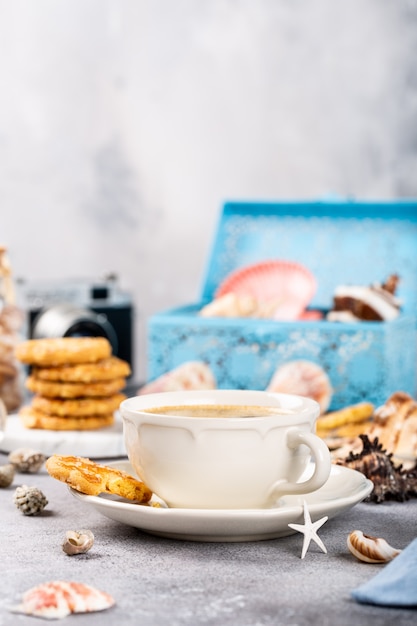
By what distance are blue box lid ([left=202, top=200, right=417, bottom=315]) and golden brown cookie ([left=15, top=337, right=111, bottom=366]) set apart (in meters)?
0.74

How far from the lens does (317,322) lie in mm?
1562

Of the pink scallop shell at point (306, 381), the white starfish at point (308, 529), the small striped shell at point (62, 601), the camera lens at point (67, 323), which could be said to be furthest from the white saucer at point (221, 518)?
the camera lens at point (67, 323)

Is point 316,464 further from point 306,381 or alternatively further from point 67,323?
point 67,323

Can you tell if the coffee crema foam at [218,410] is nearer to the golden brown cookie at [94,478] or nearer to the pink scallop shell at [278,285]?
the golden brown cookie at [94,478]

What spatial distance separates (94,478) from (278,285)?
1140 millimetres

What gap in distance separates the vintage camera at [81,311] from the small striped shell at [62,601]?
1100mm

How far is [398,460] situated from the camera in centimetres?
105

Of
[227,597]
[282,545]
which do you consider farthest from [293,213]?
[227,597]

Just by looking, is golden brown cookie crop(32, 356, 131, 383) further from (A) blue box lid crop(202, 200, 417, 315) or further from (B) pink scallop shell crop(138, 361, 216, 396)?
(A) blue box lid crop(202, 200, 417, 315)

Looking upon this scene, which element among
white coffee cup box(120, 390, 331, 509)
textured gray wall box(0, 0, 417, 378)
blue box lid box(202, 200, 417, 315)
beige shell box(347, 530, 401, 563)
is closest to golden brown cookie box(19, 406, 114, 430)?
white coffee cup box(120, 390, 331, 509)

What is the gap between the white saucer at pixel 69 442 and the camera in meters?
1.17

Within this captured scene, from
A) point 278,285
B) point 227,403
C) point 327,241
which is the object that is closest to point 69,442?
point 227,403

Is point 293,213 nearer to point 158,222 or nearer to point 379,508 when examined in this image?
point 158,222

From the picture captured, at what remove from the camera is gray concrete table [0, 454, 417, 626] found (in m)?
0.61
